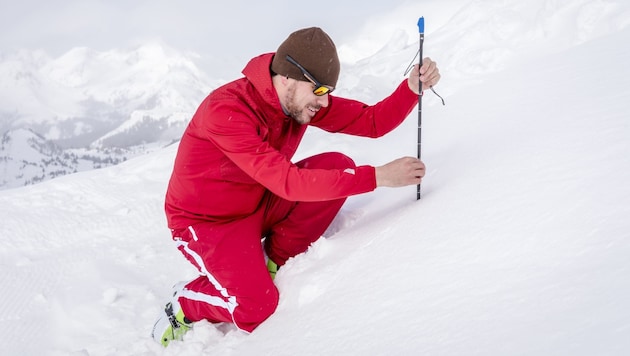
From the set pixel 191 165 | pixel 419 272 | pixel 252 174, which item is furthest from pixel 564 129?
pixel 191 165

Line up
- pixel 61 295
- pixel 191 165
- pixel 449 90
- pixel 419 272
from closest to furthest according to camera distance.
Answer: pixel 419 272 → pixel 191 165 → pixel 61 295 → pixel 449 90

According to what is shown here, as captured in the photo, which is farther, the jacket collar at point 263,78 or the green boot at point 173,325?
the green boot at point 173,325

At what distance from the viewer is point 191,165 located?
10.5 ft

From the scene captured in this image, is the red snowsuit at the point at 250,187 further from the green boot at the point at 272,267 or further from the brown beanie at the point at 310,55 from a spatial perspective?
the brown beanie at the point at 310,55

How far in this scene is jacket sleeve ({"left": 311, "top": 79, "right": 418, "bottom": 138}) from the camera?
11.7 ft

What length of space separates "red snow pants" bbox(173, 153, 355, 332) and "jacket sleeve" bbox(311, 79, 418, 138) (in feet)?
0.79

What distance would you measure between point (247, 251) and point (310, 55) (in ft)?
4.37

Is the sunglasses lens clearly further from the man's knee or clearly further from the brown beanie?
the man's knee

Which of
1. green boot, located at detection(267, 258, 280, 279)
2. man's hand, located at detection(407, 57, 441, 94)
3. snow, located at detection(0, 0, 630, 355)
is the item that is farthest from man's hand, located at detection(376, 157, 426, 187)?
green boot, located at detection(267, 258, 280, 279)

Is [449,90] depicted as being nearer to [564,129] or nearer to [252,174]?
[564,129]

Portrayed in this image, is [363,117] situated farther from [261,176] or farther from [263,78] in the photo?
[261,176]

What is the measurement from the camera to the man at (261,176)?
279cm

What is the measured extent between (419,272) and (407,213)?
32.0 inches

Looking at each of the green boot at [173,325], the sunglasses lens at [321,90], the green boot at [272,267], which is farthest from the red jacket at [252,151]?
the green boot at [173,325]
